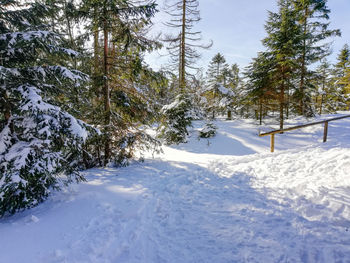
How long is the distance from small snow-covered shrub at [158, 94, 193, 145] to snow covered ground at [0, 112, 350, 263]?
19.3 feet

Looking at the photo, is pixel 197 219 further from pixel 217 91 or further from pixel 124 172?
pixel 217 91

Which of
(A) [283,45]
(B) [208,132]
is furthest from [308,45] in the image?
(B) [208,132]

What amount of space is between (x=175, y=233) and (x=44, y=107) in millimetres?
3435

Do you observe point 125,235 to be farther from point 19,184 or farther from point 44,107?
point 44,107

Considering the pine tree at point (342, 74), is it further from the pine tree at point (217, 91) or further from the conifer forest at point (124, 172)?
the conifer forest at point (124, 172)

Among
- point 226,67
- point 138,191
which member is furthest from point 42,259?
point 226,67

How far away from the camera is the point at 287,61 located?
11.4 meters

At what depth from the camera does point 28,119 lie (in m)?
3.57

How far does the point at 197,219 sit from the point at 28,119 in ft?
13.7

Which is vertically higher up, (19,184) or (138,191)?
(19,184)

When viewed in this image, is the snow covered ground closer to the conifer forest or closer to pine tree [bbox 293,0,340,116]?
the conifer forest

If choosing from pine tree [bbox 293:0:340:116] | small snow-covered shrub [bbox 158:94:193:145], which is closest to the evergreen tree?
pine tree [bbox 293:0:340:116]

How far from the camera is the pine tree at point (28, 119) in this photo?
3170mm

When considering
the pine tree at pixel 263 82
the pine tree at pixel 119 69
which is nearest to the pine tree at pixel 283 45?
the pine tree at pixel 263 82
